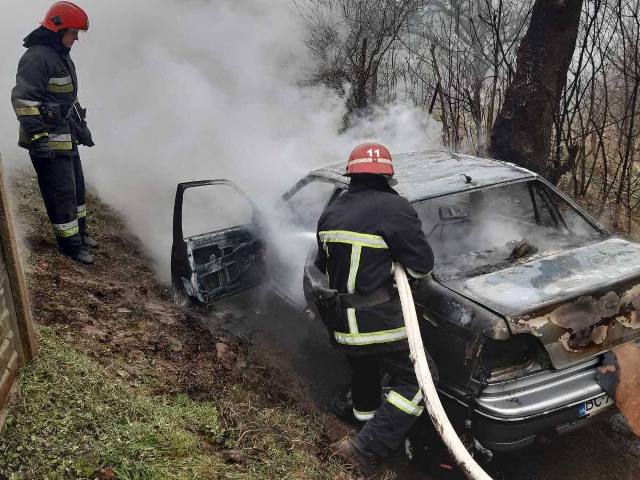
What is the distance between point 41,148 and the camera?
460 centimetres

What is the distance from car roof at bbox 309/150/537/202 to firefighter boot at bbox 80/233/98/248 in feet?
7.91

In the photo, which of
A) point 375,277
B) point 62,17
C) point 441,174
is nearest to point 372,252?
point 375,277

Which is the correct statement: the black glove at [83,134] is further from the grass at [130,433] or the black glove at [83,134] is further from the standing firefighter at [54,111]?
the grass at [130,433]

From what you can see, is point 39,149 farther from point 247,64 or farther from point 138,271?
point 247,64

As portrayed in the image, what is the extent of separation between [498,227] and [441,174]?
59cm

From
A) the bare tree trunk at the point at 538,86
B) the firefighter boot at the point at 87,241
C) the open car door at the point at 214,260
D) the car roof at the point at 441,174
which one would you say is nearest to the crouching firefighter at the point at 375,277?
the car roof at the point at 441,174

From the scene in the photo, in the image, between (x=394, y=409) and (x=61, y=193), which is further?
(x=61, y=193)

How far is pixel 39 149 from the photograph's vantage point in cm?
459

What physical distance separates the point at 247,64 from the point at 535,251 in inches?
298

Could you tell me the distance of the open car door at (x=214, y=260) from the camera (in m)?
4.67

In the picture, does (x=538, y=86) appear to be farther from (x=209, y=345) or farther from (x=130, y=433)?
(x=130, y=433)

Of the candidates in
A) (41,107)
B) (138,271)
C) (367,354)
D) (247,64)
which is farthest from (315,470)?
(247,64)

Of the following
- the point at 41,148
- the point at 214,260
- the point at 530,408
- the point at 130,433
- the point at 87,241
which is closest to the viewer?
the point at 130,433

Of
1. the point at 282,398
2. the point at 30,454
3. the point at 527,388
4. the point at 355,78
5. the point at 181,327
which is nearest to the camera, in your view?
the point at 30,454
